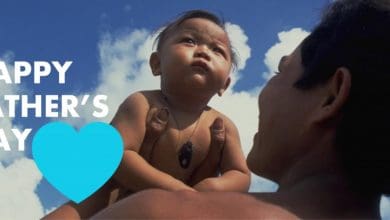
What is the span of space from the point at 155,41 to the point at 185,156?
528 mm

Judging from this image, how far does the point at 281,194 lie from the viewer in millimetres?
940

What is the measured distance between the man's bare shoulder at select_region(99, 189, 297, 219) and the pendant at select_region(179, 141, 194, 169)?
1356 millimetres

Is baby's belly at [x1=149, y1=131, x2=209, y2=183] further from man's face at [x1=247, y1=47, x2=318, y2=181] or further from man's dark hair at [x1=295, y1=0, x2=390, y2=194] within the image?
man's dark hair at [x1=295, y1=0, x2=390, y2=194]

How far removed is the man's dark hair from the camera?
921mm

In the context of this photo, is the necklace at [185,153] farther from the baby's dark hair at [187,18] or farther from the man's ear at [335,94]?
the man's ear at [335,94]

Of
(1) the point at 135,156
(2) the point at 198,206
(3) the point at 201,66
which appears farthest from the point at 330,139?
(3) the point at 201,66

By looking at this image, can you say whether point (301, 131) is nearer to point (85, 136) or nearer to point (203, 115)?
point (203, 115)

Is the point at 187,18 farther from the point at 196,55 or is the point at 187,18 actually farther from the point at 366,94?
the point at 366,94

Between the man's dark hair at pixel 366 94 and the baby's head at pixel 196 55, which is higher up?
the baby's head at pixel 196 55

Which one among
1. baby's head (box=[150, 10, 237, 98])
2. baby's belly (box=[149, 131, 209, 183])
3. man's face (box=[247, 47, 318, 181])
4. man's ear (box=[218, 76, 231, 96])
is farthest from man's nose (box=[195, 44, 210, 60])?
man's face (box=[247, 47, 318, 181])

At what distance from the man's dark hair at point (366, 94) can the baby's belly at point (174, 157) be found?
1292mm

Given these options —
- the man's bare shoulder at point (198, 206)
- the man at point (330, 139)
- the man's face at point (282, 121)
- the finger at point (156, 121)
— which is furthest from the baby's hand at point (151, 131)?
the man's bare shoulder at point (198, 206)

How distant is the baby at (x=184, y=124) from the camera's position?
2.23m

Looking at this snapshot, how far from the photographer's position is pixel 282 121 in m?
1.06
